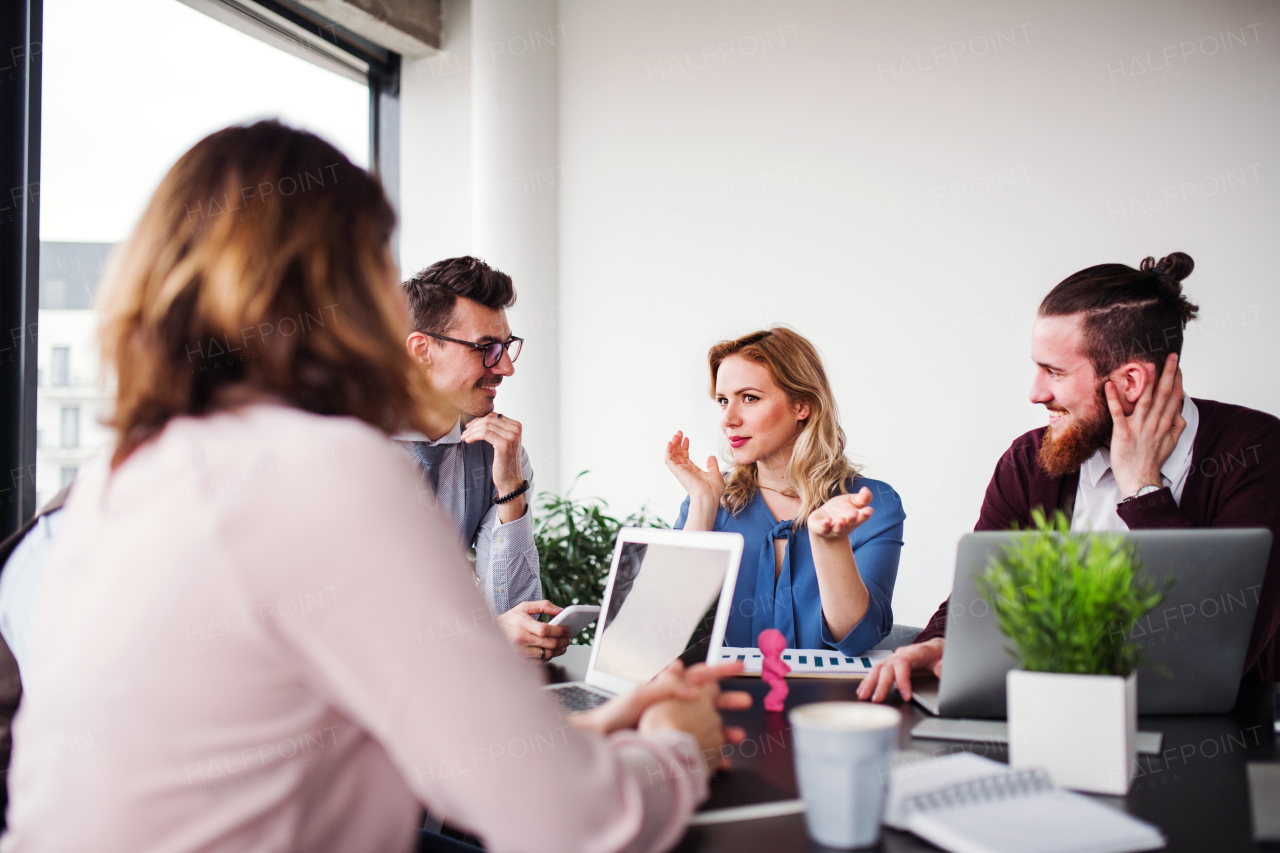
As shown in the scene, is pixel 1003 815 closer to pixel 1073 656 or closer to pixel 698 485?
pixel 1073 656

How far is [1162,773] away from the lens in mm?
971

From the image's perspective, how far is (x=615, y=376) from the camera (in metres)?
3.99

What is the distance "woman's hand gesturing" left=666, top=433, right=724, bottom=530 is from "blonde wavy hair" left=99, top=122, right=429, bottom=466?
155 cm

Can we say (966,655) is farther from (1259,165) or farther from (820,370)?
(1259,165)

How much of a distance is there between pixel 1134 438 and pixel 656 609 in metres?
1.18

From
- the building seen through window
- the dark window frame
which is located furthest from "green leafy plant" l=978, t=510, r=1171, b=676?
the dark window frame

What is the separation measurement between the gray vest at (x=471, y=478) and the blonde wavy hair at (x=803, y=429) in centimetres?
66

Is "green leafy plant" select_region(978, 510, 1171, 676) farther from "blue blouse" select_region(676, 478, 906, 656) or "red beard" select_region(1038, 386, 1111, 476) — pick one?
"red beard" select_region(1038, 386, 1111, 476)

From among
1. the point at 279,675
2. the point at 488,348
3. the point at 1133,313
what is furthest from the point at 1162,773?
the point at 488,348

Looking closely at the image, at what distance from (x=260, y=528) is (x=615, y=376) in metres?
3.36

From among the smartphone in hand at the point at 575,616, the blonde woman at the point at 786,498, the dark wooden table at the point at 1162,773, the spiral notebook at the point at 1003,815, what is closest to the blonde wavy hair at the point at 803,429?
the blonde woman at the point at 786,498

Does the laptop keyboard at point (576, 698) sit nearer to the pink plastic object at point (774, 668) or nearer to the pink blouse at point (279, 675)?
the pink plastic object at point (774, 668)

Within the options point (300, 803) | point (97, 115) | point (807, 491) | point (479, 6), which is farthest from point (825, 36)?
point (300, 803)

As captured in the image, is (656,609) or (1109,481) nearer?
(656,609)
